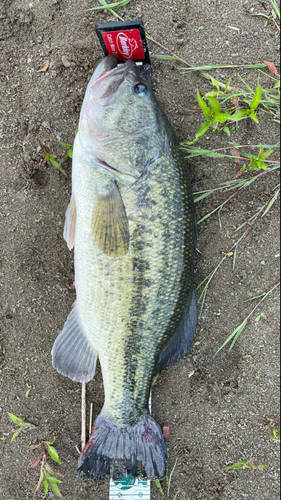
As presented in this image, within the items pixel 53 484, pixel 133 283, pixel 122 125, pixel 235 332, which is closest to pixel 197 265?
pixel 235 332

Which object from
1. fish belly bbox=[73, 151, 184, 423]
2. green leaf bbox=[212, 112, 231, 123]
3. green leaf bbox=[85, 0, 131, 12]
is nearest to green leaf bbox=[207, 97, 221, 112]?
green leaf bbox=[212, 112, 231, 123]

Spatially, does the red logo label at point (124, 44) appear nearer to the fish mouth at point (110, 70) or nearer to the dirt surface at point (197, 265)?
the fish mouth at point (110, 70)

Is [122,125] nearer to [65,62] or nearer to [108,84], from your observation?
[108,84]

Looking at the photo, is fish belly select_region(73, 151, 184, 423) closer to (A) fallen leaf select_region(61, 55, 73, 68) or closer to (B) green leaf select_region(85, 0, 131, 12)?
(A) fallen leaf select_region(61, 55, 73, 68)

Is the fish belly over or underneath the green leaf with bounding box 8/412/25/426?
over

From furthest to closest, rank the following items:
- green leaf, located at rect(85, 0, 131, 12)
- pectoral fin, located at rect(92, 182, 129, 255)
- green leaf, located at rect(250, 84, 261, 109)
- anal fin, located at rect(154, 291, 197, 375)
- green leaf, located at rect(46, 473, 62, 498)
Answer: green leaf, located at rect(85, 0, 131, 12) → green leaf, located at rect(46, 473, 62, 498) → anal fin, located at rect(154, 291, 197, 375) → green leaf, located at rect(250, 84, 261, 109) → pectoral fin, located at rect(92, 182, 129, 255)

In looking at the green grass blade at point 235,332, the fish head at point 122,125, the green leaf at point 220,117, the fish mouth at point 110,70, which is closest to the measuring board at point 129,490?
the green grass blade at point 235,332
